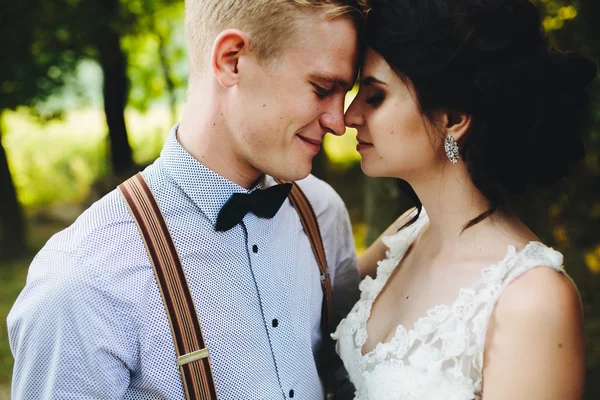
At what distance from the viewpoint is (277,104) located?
187cm

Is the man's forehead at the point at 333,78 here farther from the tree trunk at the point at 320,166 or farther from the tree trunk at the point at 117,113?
the tree trunk at the point at 117,113

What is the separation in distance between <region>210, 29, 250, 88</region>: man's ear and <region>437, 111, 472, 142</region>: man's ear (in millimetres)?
672

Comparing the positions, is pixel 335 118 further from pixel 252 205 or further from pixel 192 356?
pixel 192 356

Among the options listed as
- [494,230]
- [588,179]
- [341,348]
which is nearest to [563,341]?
[494,230]

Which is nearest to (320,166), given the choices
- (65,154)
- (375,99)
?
(375,99)

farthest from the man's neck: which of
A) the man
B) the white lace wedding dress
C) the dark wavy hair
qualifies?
A: the white lace wedding dress

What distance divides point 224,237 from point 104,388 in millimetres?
563

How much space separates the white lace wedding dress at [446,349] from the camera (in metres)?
1.68

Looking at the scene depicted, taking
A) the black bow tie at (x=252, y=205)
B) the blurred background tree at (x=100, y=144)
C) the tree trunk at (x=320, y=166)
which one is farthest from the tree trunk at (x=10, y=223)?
the black bow tie at (x=252, y=205)

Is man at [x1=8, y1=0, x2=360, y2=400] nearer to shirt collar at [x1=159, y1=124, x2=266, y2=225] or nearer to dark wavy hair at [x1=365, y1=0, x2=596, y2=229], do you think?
shirt collar at [x1=159, y1=124, x2=266, y2=225]

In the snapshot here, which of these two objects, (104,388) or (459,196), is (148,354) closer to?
(104,388)

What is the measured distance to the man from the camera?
5.32 ft

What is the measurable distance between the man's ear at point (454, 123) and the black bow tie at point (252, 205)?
558 millimetres

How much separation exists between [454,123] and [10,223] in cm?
742
